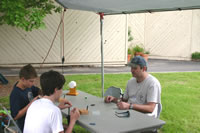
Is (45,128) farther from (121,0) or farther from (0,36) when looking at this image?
(0,36)

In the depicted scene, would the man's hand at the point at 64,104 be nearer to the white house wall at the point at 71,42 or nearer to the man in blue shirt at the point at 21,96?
the man in blue shirt at the point at 21,96

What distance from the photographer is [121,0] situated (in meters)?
3.84

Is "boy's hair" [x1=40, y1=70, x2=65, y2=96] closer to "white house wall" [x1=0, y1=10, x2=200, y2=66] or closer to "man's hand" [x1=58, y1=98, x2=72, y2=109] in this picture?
"man's hand" [x1=58, y1=98, x2=72, y2=109]

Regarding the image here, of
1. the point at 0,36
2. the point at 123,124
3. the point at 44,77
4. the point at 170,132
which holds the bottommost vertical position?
the point at 170,132

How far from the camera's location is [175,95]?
6.59 meters

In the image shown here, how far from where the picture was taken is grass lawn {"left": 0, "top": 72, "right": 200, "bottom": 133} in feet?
14.7

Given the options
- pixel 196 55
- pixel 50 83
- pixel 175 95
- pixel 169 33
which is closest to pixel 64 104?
pixel 50 83

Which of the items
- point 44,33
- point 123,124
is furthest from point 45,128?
point 44,33

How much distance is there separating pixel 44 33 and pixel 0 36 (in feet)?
5.97

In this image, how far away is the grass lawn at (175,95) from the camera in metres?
4.49

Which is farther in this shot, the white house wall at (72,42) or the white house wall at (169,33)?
the white house wall at (169,33)

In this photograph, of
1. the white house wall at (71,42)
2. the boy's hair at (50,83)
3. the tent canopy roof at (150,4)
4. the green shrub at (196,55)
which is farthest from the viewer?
the green shrub at (196,55)

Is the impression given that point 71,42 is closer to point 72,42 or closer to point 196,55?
point 72,42

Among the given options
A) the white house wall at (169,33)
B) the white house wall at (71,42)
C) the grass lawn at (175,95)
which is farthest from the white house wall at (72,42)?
the white house wall at (169,33)
